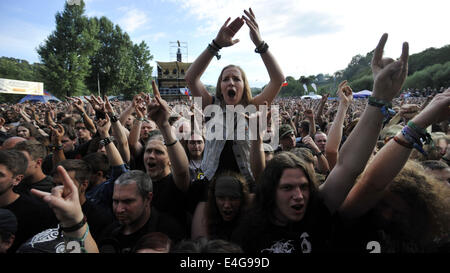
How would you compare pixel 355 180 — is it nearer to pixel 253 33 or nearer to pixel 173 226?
pixel 173 226

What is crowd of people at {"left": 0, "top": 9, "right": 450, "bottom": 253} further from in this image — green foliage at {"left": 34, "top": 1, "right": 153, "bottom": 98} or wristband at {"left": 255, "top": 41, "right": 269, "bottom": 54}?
green foliage at {"left": 34, "top": 1, "right": 153, "bottom": 98}

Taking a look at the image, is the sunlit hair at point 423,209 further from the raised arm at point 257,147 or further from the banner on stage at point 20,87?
the banner on stage at point 20,87

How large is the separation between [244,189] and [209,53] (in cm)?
128

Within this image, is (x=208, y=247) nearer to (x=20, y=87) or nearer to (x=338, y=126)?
(x=338, y=126)

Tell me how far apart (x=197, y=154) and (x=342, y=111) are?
1737 mm

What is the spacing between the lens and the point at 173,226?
199 cm

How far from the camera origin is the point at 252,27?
230 cm

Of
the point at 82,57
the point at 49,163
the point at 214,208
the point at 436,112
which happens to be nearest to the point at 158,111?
the point at 214,208

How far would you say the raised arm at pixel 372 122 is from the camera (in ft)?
4.34

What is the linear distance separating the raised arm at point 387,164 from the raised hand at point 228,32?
1.60m

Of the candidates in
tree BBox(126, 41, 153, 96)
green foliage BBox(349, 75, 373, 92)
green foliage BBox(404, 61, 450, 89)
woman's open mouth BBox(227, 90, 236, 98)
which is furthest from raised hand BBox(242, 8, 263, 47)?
green foliage BBox(349, 75, 373, 92)

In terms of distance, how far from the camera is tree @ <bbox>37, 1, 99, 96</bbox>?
2966cm

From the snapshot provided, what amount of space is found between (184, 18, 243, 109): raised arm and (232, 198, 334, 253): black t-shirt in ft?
4.45
